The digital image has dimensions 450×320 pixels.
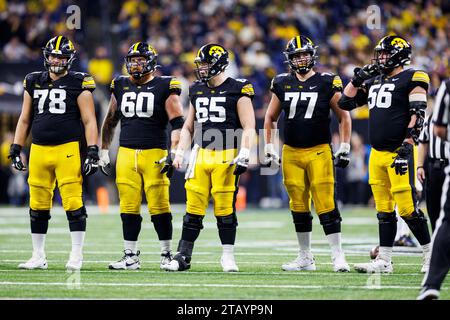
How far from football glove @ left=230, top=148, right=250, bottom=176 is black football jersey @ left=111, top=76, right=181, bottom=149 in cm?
80

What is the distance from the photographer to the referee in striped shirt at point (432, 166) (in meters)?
7.89

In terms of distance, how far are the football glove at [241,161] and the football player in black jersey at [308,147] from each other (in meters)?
0.36

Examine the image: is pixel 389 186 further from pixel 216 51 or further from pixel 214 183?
pixel 216 51

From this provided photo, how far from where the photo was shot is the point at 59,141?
805 cm

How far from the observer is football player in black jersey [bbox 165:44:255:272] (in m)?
7.96

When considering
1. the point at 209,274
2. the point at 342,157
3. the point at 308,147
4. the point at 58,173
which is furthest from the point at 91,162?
the point at 342,157

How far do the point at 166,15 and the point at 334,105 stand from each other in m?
13.1

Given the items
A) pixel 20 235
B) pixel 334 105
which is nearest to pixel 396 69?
pixel 334 105

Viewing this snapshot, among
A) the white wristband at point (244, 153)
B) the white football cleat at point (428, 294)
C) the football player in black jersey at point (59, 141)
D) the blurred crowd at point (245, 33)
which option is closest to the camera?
the white football cleat at point (428, 294)

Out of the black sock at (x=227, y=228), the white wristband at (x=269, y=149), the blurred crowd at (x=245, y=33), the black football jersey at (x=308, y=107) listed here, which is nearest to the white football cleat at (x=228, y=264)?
the black sock at (x=227, y=228)

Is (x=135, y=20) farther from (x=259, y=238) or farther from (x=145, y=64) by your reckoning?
(x=145, y=64)

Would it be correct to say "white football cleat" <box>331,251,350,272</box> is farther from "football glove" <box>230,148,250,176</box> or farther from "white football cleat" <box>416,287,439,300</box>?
"white football cleat" <box>416,287,439,300</box>

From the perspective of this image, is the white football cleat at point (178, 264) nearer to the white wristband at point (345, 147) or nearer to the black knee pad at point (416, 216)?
the white wristband at point (345, 147)

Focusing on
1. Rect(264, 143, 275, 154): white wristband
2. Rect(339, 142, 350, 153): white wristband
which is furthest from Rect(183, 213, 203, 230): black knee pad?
Rect(339, 142, 350, 153): white wristband
